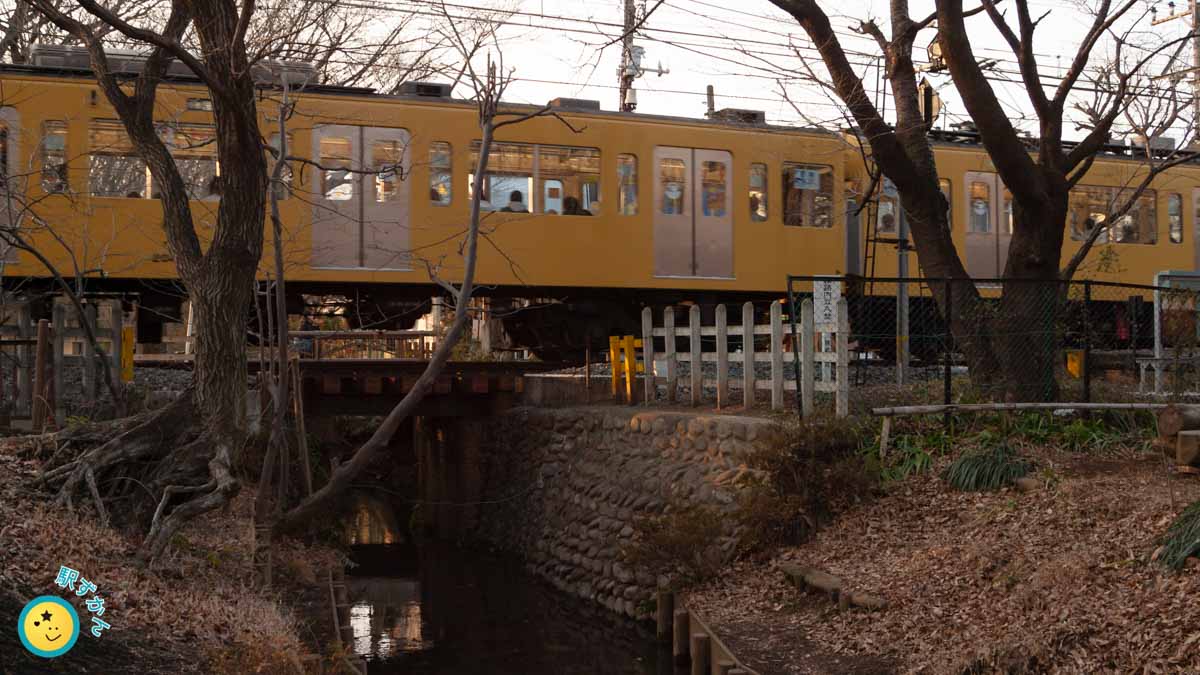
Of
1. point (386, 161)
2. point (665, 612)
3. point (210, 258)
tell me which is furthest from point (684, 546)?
point (386, 161)

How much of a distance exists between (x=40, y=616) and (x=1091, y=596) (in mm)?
5142

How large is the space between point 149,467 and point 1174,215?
14672 mm

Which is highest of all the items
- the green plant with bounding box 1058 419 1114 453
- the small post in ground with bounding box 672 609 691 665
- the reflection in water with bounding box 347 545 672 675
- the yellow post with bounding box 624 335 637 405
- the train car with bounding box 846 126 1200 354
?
the train car with bounding box 846 126 1200 354

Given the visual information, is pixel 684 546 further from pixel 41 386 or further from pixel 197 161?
pixel 197 161

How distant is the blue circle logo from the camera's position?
205 inches

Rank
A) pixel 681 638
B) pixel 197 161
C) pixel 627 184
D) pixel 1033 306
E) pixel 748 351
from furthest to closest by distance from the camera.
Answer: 1. pixel 627 184
2. pixel 197 161
3. pixel 748 351
4. pixel 1033 306
5. pixel 681 638

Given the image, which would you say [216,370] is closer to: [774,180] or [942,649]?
[942,649]

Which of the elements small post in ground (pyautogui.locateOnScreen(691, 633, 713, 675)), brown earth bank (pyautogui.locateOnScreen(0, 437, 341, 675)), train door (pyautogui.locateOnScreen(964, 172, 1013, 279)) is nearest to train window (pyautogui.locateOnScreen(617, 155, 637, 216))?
train door (pyautogui.locateOnScreen(964, 172, 1013, 279))

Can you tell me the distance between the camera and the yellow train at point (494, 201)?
12898 mm

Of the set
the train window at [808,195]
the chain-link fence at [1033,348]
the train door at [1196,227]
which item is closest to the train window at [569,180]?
the train window at [808,195]

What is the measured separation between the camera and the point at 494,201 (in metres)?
14.0

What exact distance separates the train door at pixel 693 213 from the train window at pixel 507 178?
161cm

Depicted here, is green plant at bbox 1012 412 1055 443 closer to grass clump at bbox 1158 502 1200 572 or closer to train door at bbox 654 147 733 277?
grass clump at bbox 1158 502 1200 572

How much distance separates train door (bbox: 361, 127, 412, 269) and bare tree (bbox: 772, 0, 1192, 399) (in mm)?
5235
